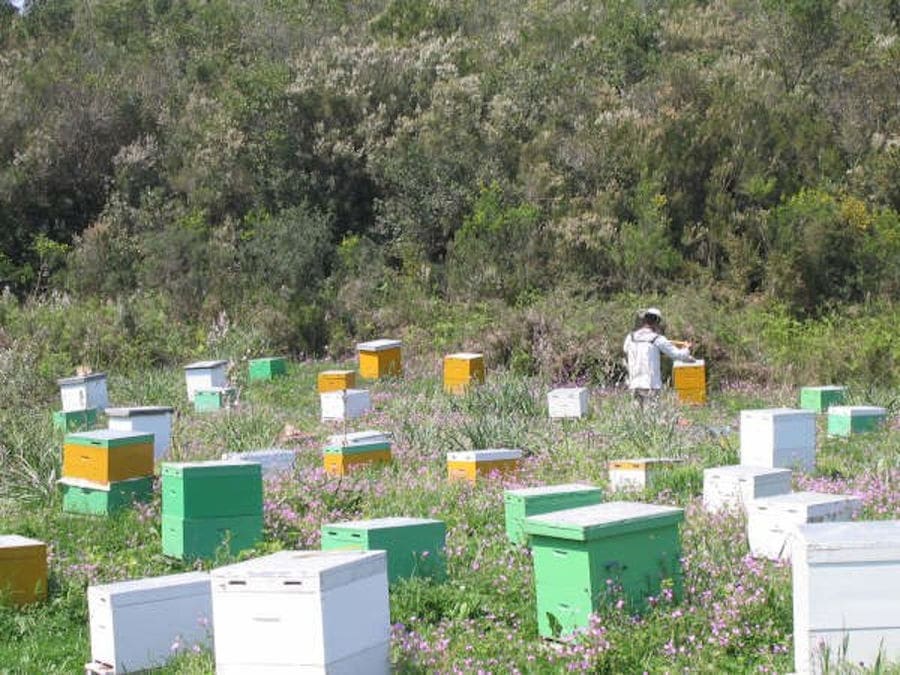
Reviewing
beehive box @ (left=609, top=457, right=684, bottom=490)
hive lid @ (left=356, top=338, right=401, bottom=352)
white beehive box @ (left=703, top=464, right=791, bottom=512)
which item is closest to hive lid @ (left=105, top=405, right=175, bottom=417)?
beehive box @ (left=609, top=457, right=684, bottom=490)

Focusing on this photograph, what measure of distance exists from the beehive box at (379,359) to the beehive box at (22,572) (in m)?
11.4

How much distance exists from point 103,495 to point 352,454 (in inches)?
92.5

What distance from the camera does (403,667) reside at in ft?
17.7

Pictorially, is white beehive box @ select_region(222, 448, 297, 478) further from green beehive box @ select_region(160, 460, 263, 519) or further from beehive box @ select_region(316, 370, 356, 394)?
beehive box @ select_region(316, 370, 356, 394)

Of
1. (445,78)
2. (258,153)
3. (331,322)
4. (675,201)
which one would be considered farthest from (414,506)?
(445,78)

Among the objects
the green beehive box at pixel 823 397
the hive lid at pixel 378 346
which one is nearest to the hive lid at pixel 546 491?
the green beehive box at pixel 823 397

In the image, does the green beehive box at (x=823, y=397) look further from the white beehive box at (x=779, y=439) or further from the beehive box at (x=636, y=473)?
the beehive box at (x=636, y=473)

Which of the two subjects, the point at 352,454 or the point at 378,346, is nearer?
the point at 352,454

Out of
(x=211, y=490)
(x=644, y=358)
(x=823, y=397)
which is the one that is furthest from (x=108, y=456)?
(x=823, y=397)

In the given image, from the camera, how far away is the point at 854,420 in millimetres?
12031

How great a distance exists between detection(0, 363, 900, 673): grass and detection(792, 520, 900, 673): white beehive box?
1.72 feet

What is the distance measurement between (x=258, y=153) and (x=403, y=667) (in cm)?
2445

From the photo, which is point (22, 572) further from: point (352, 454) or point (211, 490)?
point (352, 454)

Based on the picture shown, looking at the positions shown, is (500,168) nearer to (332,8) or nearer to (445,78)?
(445,78)
